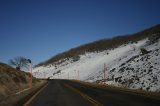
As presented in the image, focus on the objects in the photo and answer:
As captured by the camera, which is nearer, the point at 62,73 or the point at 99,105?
the point at 99,105

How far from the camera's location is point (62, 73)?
11831 cm

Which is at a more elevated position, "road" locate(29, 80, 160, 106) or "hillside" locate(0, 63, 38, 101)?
"hillside" locate(0, 63, 38, 101)

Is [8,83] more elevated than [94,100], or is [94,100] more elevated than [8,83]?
[8,83]

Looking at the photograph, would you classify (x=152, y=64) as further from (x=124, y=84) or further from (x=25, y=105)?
(x=25, y=105)

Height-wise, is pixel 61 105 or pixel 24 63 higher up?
pixel 24 63

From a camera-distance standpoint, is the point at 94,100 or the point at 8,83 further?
the point at 8,83

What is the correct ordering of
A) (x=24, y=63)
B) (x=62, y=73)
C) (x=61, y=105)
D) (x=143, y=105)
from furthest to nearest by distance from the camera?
(x=24, y=63)
(x=62, y=73)
(x=61, y=105)
(x=143, y=105)

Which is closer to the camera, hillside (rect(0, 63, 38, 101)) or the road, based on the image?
the road

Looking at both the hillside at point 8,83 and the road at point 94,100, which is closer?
the road at point 94,100

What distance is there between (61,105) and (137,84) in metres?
17.4

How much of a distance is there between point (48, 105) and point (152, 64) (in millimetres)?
23317

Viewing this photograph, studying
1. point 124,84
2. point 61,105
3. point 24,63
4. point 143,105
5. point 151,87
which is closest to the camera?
point 143,105

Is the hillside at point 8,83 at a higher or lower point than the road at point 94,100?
higher

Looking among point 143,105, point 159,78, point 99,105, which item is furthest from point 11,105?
point 159,78
